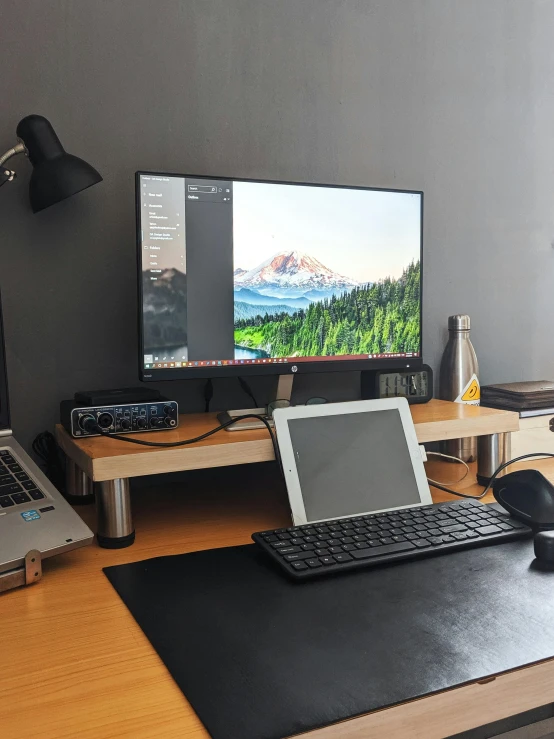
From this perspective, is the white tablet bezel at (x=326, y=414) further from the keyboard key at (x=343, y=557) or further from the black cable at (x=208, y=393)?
the black cable at (x=208, y=393)

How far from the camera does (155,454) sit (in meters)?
0.92

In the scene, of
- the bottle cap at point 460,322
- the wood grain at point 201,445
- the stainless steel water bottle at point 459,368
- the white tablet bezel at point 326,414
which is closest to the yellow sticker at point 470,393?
the stainless steel water bottle at point 459,368

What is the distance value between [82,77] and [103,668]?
991mm

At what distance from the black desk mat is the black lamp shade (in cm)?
59

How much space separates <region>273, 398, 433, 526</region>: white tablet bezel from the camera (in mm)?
975

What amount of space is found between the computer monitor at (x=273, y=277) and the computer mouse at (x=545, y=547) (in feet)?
1.60

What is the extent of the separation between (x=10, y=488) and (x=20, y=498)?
31 mm

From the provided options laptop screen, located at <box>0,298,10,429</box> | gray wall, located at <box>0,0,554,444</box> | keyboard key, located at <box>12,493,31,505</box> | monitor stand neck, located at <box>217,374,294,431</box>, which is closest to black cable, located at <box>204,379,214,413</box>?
gray wall, located at <box>0,0,554,444</box>

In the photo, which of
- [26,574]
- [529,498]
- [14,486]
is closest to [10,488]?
[14,486]

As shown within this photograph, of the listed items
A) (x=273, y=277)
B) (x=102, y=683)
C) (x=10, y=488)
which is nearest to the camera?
(x=102, y=683)

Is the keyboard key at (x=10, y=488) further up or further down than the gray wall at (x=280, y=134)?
further down

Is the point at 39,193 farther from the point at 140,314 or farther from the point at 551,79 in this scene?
the point at 551,79

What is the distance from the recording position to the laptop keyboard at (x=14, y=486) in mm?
870

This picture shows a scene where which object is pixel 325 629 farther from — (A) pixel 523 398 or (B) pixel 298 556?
(A) pixel 523 398
